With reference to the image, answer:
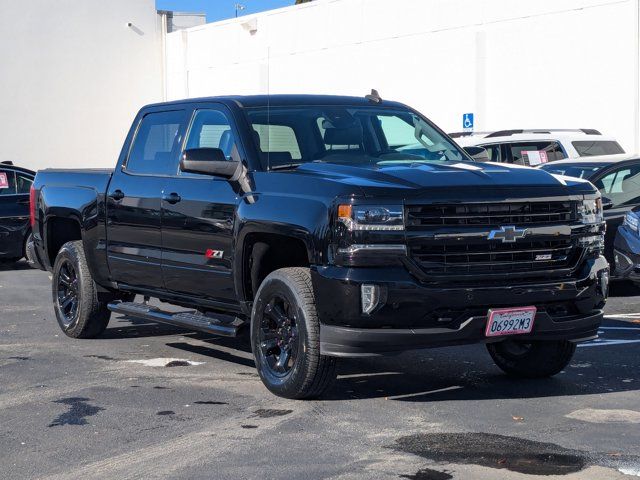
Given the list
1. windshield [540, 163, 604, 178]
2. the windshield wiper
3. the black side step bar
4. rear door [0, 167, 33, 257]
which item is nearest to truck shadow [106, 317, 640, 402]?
the black side step bar

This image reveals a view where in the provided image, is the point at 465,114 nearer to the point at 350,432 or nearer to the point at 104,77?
the point at 104,77

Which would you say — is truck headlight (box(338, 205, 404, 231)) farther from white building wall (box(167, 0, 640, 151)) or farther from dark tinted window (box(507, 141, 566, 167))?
white building wall (box(167, 0, 640, 151))

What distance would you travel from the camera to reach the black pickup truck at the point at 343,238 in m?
6.74

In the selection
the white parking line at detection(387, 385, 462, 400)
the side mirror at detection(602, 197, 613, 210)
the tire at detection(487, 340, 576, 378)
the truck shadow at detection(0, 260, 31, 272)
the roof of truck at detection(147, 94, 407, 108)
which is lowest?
the truck shadow at detection(0, 260, 31, 272)

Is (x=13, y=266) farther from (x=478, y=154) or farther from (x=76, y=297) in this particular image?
(x=478, y=154)

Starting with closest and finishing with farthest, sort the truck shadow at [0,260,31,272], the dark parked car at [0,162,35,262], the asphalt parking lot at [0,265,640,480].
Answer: the asphalt parking lot at [0,265,640,480]
the dark parked car at [0,162,35,262]
the truck shadow at [0,260,31,272]

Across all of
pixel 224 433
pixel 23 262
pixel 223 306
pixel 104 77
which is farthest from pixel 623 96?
pixel 104 77

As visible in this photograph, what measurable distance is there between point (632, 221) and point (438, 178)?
19.9ft

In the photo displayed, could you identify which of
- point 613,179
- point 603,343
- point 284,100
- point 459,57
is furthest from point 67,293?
point 459,57

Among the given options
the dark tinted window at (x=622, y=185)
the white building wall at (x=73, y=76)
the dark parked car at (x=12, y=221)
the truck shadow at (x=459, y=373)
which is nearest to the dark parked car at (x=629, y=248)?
the dark tinted window at (x=622, y=185)

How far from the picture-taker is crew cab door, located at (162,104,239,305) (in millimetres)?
7902

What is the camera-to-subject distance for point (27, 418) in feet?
22.8

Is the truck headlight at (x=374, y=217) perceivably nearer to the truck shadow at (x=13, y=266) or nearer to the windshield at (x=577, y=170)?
the windshield at (x=577, y=170)

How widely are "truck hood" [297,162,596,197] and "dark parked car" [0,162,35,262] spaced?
1063 centimetres
